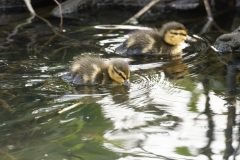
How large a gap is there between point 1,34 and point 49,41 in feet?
1.87

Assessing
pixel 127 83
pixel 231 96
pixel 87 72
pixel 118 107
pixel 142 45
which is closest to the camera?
pixel 118 107

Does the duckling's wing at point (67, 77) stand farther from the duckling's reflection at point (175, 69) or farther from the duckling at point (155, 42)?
the duckling at point (155, 42)

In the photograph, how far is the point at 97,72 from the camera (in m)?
3.51

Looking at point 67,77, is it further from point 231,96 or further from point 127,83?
point 231,96

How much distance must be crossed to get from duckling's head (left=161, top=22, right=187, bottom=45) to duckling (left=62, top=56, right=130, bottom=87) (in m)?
0.98

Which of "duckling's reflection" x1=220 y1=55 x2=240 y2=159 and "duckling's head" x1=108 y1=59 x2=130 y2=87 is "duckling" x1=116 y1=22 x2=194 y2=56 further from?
"duckling's head" x1=108 y1=59 x2=130 y2=87

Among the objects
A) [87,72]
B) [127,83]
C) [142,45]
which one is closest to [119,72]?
[127,83]

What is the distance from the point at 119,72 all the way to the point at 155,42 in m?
1.06

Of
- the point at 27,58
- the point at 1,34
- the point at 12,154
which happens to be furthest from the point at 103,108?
the point at 1,34

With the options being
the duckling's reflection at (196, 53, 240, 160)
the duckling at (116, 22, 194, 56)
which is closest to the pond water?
the duckling's reflection at (196, 53, 240, 160)

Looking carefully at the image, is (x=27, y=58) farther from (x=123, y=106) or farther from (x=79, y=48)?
(x=123, y=106)

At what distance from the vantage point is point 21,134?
2.68 m

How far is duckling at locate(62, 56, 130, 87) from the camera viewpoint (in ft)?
11.2

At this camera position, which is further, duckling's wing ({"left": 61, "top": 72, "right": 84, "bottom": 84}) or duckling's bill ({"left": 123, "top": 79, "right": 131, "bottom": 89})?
duckling's wing ({"left": 61, "top": 72, "right": 84, "bottom": 84})
